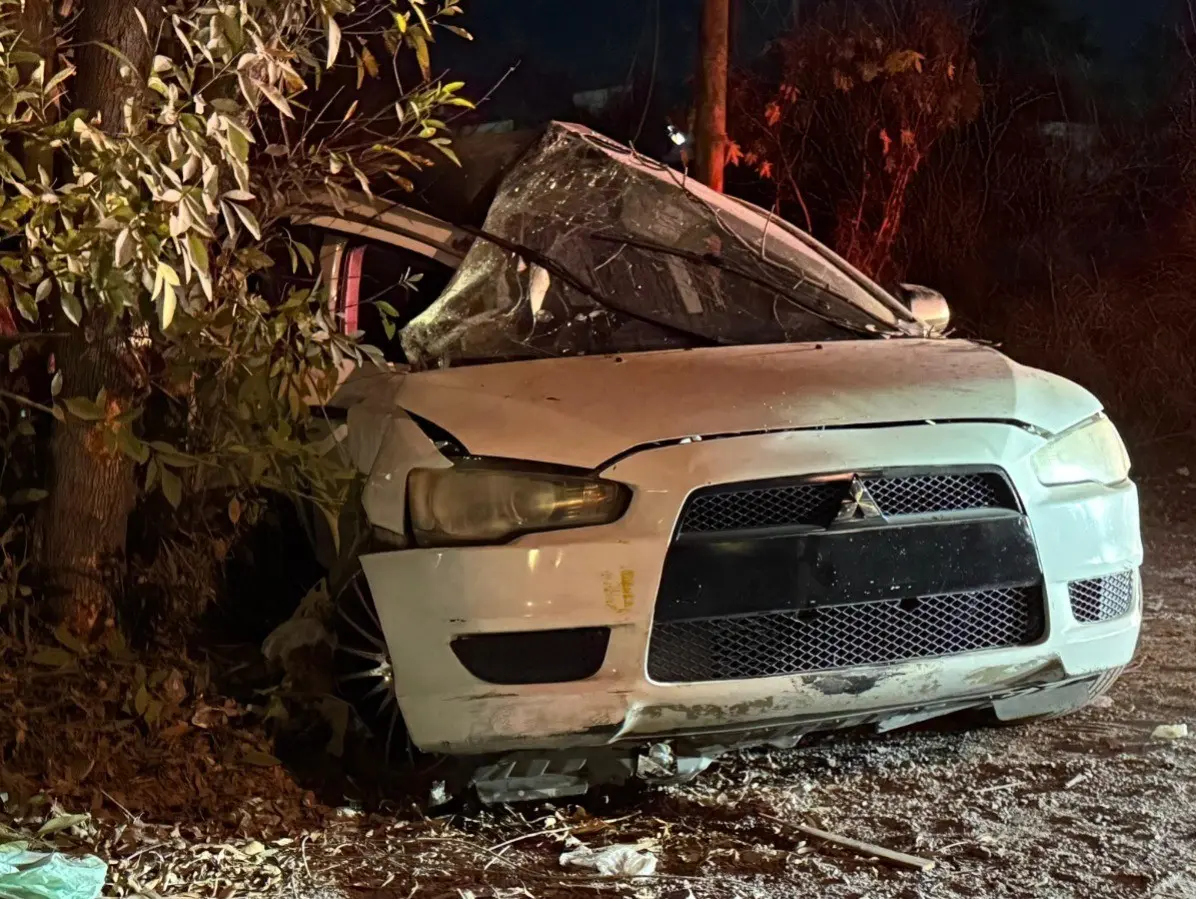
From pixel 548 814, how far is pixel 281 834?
2.15 feet

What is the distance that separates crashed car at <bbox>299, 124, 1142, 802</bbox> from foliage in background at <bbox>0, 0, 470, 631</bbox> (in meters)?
0.28

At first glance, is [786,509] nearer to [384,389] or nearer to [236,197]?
[384,389]

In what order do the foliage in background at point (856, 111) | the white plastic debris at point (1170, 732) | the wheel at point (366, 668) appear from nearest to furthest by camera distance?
the wheel at point (366, 668)
the white plastic debris at point (1170, 732)
the foliage in background at point (856, 111)

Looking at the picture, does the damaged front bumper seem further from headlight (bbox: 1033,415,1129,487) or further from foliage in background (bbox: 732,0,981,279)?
foliage in background (bbox: 732,0,981,279)

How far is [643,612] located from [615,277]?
4.39 feet

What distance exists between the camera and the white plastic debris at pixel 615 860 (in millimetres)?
2693

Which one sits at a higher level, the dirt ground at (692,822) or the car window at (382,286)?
the car window at (382,286)

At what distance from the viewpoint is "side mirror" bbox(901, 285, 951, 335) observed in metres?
4.00

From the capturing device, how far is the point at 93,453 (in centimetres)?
341

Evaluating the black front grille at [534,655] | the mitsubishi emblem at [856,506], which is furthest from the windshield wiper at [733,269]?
the black front grille at [534,655]

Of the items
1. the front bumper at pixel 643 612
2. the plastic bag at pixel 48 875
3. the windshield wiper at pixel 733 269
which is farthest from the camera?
the windshield wiper at pixel 733 269

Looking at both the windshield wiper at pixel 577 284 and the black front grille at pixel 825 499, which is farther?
the windshield wiper at pixel 577 284

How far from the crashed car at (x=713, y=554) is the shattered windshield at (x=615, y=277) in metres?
0.23

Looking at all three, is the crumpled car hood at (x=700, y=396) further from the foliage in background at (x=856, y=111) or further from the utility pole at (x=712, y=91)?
the foliage in background at (x=856, y=111)
